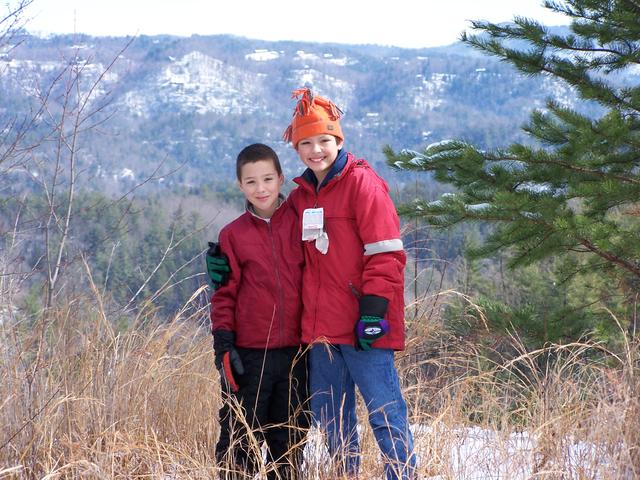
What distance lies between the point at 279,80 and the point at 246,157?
201 m

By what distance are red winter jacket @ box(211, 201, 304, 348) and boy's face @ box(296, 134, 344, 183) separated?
0.63 ft

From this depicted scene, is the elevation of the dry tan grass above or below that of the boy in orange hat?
below

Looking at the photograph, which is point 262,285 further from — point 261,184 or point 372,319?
point 372,319

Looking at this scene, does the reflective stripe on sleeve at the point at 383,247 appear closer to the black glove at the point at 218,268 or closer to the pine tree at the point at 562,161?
the black glove at the point at 218,268

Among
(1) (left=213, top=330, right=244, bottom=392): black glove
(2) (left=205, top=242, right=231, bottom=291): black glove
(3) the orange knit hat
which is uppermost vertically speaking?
(3) the orange knit hat

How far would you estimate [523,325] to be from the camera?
5145mm

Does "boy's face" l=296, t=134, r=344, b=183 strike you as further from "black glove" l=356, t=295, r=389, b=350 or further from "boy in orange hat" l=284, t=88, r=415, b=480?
"black glove" l=356, t=295, r=389, b=350

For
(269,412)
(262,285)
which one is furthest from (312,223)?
(269,412)

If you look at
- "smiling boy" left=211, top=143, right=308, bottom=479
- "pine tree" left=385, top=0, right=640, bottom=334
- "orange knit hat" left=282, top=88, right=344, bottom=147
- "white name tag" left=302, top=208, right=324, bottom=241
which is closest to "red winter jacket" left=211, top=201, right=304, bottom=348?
"smiling boy" left=211, top=143, right=308, bottom=479

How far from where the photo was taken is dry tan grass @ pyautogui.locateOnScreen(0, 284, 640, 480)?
2.38 m

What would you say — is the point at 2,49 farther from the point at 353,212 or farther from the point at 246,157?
the point at 353,212

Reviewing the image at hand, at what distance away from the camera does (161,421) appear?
2859 millimetres

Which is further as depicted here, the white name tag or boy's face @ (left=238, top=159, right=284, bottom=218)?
boy's face @ (left=238, top=159, right=284, bottom=218)

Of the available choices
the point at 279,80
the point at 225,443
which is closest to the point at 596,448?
the point at 225,443
